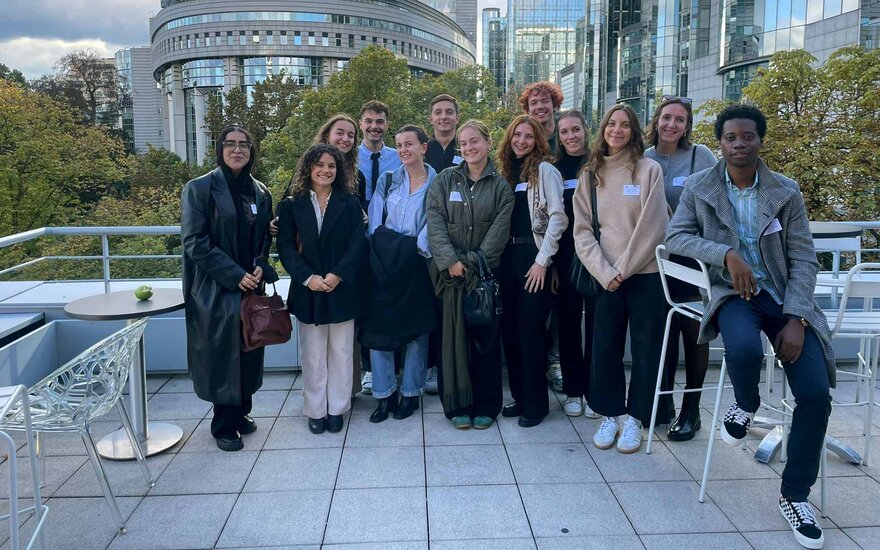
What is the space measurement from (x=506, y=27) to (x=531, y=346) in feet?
371

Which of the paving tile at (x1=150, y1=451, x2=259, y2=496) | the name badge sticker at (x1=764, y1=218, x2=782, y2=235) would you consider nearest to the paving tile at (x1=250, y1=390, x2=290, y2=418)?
the paving tile at (x1=150, y1=451, x2=259, y2=496)

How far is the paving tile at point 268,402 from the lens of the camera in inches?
158

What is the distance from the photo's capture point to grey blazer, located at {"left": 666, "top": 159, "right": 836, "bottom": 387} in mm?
2551

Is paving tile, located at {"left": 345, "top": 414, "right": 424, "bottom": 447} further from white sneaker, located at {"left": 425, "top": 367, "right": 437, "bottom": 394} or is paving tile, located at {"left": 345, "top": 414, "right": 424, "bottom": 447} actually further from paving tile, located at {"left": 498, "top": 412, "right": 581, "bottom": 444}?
paving tile, located at {"left": 498, "top": 412, "right": 581, "bottom": 444}

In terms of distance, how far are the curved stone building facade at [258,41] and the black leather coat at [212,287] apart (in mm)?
67731

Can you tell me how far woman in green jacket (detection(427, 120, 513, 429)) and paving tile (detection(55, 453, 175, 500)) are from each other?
5.36ft

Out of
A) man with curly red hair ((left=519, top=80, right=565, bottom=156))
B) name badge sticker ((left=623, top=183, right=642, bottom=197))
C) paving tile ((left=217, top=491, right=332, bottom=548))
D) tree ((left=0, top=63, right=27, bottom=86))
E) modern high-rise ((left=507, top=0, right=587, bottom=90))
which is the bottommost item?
paving tile ((left=217, top=491, right=332, bottom=548))

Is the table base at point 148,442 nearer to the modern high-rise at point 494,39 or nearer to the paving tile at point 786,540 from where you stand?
the paving tile at point 786,540

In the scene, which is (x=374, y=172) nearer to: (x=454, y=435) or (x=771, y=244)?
(x=454, y=435)

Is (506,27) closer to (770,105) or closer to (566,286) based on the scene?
(770,105)

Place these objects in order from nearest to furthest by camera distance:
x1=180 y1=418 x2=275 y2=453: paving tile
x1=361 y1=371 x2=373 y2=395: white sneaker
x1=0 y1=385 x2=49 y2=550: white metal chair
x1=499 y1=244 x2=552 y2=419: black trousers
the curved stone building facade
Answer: x1=0 y1=385 x2=49 y2=550: white metal chair
x1=180 y1=418 x2=275 y2=453: paving tile
x1=499 y1=244 x2=552 y2=419: black trousers
x1=361 y1=371 x2=373 y2=395: white sneaker
the curved stone building facade

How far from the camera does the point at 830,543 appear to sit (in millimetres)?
2457

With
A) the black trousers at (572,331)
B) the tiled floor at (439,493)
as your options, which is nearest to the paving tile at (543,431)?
the tiled floor at (439,493)

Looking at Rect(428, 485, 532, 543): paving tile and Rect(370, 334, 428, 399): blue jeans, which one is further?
Rect(370, 334, 428, 399): blue jeans
